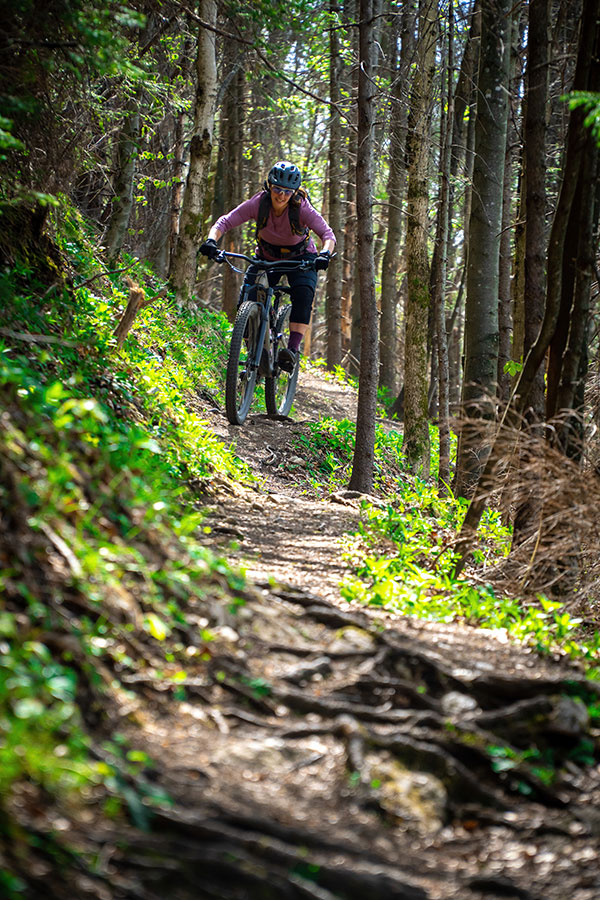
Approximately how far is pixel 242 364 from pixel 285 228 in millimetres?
1586

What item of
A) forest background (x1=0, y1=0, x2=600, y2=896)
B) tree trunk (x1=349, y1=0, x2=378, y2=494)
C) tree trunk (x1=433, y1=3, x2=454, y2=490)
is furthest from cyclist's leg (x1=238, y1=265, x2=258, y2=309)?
tree trunk (x1=433, y1=3, x2=454, y2=490)

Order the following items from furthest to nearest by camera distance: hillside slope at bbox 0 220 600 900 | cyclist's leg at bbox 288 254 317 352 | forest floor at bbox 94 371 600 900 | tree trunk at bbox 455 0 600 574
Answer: cyclist's leg at bbox 288 254 317 352, tree trunk at bbox 455 0 600 574, forest floor at bbox 94 371 600 900, hillside slope at bbox 0 220 600 900

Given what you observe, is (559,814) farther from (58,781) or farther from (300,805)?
(58,781)

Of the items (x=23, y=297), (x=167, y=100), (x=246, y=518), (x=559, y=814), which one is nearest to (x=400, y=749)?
(x=559, y=814)

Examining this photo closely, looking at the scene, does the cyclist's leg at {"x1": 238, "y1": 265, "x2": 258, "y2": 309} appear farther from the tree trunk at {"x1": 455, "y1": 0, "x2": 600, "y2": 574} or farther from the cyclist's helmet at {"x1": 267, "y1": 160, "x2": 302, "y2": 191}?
the tree trunk at {"x1": 455, "y1": 0, "x2": 600, "y2": 574}

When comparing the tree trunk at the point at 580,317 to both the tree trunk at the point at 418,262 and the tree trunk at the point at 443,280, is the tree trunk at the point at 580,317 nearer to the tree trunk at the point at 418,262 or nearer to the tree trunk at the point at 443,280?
the tree trunk at the point at 418,262

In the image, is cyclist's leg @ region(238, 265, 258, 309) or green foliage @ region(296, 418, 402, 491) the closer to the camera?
cyclist's leg @ region(238, 265, 258, 309)

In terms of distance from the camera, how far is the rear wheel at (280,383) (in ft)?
31.2

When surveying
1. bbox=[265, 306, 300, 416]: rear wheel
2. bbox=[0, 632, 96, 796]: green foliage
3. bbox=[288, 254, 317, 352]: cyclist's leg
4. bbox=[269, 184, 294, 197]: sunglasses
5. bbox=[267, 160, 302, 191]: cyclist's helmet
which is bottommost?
bbox=[0, 632, 96, 796]: green foliage

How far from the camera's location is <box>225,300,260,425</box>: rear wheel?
8.24 m

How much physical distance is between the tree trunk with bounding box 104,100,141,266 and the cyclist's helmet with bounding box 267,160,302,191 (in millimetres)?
3919

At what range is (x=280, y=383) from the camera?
35.8ft

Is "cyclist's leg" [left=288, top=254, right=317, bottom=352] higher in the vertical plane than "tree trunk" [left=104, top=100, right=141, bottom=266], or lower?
lower

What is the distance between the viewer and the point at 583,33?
559 centimetres
